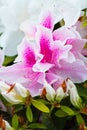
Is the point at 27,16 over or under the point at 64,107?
over

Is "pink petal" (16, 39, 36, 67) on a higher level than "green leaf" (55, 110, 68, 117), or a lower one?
higher

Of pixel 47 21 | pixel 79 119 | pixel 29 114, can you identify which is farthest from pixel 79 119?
pixel 47 21

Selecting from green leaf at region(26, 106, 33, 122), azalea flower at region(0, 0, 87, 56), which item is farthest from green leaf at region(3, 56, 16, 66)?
green leaf at region(26, 106, 33, 122)

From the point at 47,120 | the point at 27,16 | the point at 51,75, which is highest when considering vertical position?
the point at 27,16

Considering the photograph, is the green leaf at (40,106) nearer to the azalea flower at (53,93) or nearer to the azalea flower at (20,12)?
the azalea flower at (53,93)

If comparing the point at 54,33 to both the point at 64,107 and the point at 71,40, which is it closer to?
the point at 71,40

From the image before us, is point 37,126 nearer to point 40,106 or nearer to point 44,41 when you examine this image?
point 40,106

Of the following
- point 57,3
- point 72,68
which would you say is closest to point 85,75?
point 72,68

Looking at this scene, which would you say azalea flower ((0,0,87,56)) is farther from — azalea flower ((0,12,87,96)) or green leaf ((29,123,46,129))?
green leaf ((29,123,46,129))
